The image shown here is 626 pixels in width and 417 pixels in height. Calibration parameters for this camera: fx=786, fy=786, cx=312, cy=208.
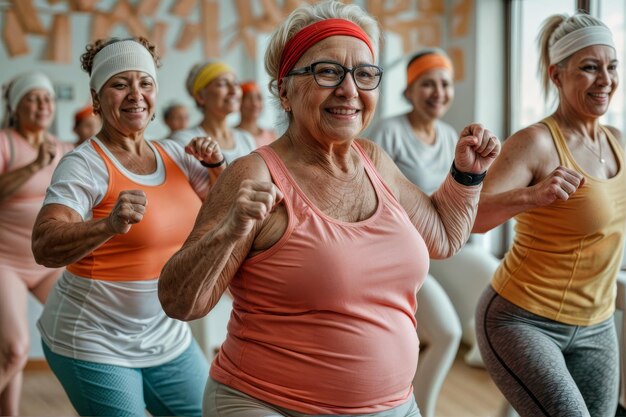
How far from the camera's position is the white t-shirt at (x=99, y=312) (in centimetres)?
203

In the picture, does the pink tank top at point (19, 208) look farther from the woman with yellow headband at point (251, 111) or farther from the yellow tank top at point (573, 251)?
the yellow tank top at point (573, 251)

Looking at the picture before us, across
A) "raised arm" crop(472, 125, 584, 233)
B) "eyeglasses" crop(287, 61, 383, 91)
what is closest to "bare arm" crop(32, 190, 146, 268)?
"eyeglasses" crop(287, 61, 383, 91)

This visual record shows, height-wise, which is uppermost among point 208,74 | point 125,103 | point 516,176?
point 208,74

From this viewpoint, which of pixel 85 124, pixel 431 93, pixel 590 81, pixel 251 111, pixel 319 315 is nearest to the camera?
pixel 319 315

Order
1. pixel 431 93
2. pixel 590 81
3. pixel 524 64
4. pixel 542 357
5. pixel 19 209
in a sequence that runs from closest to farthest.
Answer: pixel 542 357 → pixel 590 81 → pixel 19 209 → pixel 431 93 → pixel 524 64

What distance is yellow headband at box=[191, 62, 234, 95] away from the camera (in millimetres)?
3715

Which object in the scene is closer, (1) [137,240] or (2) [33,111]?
(1) [137,240]

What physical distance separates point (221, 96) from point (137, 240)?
5.57 feet

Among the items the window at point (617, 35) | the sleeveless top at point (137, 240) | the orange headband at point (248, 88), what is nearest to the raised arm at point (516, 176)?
the sleeveless top at point (137, 240)

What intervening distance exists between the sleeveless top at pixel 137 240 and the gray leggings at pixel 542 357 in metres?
0.89

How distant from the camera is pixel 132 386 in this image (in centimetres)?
208

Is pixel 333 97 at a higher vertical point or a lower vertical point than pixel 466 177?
higher

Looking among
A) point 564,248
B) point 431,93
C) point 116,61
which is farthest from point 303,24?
point 431,93

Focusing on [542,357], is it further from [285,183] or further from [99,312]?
[99,312]
